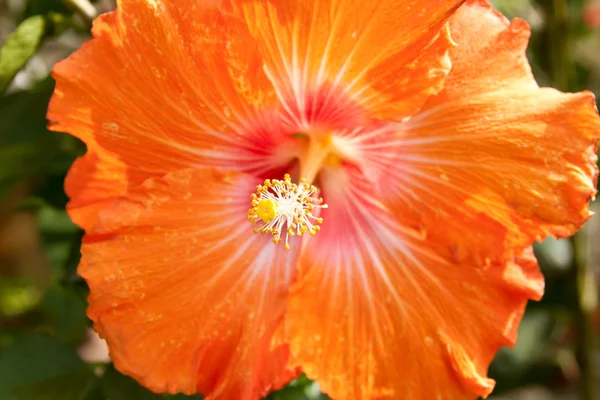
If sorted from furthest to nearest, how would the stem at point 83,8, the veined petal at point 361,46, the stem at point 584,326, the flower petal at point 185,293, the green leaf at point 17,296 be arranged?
the green leaf at point 17,296
the stem at point 584,326
the stem at point 83,8
the flower petal at point 185,293
the veined petal at point 361,46

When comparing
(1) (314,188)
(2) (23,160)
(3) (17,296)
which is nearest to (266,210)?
(1) (314,188)

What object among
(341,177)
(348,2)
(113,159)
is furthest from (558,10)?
(113,159)

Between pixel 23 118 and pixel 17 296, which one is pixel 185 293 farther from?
pixel 17 296

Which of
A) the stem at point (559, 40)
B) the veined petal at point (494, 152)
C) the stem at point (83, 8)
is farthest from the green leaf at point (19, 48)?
the stem at point (559, 40)

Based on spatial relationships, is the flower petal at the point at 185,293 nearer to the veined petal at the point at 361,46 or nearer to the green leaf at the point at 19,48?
the veined petal at the point at 361,46

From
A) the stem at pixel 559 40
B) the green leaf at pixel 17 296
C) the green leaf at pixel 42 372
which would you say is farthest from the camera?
the green leaf at pixel 17 296

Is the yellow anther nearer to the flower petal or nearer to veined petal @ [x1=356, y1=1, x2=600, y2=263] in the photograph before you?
the flower petal
